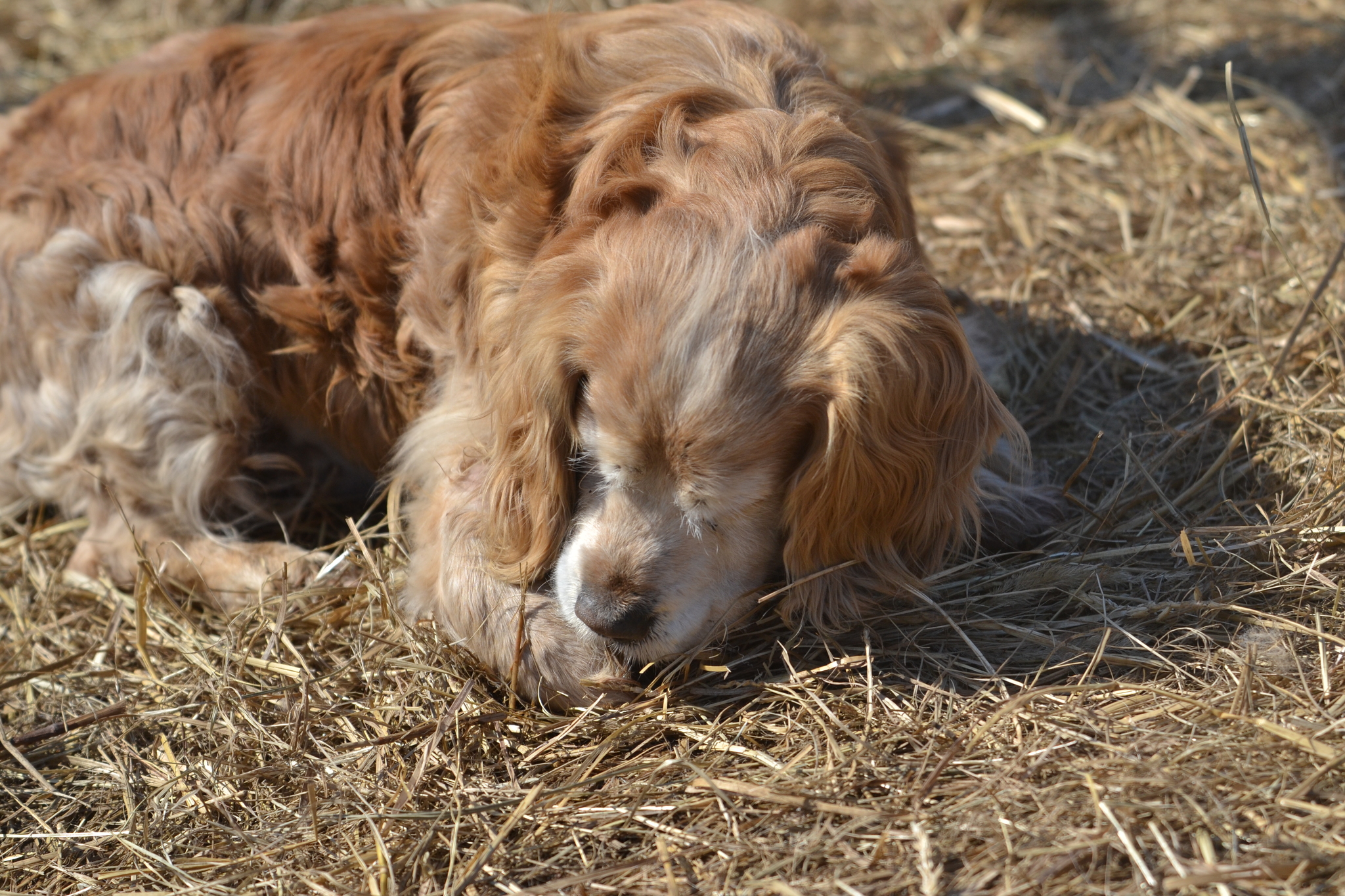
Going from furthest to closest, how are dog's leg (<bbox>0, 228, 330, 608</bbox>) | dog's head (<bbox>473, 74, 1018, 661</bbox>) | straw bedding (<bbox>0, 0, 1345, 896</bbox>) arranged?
1. dog's leg (<bbox>0, 228, 330, 608</bbox>)
2. dog's head (<bbox>473, 74, 1018, 661</bbox>)
3. straw bedding (<bbox>0, 0, 1345, 896</bbox>)

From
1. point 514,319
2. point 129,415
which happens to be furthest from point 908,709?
point 129,415

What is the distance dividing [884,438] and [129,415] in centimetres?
253

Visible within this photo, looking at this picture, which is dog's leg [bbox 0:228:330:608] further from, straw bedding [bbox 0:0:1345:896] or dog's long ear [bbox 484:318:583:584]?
dog's long ear [bbox 484:318:583:584]

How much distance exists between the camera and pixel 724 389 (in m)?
2.42

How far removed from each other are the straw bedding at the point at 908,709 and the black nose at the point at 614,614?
246mm

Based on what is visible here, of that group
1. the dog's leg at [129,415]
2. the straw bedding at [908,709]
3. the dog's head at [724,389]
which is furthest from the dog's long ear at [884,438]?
the dog's leg at [129,415]

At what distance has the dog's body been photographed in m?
2.51

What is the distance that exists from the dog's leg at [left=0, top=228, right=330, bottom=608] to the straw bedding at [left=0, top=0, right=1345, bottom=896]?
200 millimetres

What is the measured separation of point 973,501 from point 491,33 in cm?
207

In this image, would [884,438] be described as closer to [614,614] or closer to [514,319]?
[614,614]

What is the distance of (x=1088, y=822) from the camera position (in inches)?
85.6

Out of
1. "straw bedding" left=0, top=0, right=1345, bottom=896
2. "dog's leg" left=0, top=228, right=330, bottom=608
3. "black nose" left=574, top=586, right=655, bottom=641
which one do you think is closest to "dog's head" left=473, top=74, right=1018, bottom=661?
"black nose" left=574, top=586, right=655, bottom=641

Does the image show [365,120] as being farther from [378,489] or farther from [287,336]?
[378,489]

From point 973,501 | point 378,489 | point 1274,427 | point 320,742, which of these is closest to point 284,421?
point 378,489
